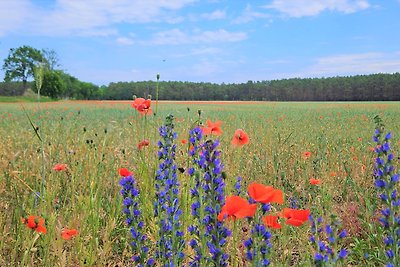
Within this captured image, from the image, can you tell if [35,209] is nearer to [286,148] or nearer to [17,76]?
[286,148]

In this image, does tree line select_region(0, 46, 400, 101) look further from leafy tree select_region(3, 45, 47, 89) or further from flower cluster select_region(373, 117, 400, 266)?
flower cluster select_region(373, 117, 400, 266)

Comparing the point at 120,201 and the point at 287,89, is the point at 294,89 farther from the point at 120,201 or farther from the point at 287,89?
the point at 120,201

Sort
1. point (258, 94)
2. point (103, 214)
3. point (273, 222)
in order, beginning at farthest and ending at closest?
point (258, 94)
point (103, 214)
point (273, 222)

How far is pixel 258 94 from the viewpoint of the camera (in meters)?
68.6

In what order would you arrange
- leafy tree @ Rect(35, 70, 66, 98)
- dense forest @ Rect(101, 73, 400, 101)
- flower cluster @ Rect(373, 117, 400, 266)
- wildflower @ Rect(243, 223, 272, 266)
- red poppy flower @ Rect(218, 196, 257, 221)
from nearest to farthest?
red poppy flower @ Rect(218, 196, 257, 221) < wildflower @ Rect(243, 223, 272, 266) < flower cluster @ Rect(373, 117, 400, 266) < leafy tree @ Rect(35, 70, 66, 98) < dense forest @ Rect(101, 73, 400, 101)

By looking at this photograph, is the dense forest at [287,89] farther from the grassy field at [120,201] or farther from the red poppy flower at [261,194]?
the red poppy flower at [261,194]

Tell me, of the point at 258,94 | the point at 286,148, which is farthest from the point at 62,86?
the point at 286,148

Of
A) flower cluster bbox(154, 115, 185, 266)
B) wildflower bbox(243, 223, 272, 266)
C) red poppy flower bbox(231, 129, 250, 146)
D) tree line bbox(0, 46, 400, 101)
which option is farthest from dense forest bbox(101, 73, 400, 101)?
wildflower bbox(243, 223, 272, 266)

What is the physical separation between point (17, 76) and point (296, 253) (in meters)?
68.9

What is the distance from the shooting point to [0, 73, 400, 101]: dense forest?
61.3 m

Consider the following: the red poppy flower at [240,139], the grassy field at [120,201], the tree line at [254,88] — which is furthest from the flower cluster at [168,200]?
the tree line at [254,88]

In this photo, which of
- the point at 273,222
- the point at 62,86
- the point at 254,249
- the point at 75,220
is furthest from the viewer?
the point at 62,86

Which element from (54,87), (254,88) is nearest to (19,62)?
(54,87)

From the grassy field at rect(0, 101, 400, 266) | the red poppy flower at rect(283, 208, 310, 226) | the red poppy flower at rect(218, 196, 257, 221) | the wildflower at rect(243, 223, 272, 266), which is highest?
the red poppy flower at rect(218, 196, 257, 221)
